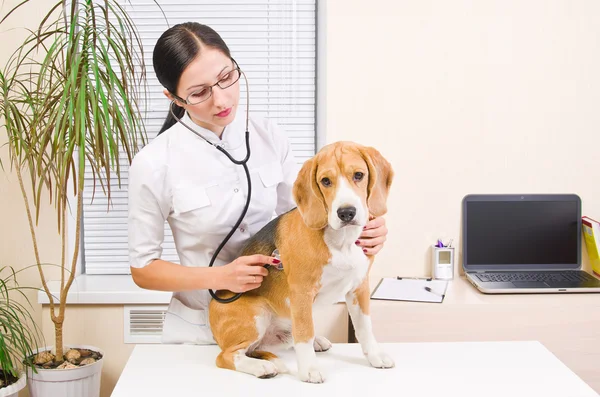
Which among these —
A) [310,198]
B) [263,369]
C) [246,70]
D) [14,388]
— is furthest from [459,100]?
[14,388]

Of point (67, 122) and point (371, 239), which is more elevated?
point (67, 122)

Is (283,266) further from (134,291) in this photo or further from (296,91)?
(296,91)

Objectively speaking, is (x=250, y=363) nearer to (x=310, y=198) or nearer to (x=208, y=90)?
(x=310, y=198)

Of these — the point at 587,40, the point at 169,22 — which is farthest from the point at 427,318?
the point at 169,22

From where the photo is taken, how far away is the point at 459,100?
112 inches

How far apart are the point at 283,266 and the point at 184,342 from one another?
1.48 ft

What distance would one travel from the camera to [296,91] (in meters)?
3.01

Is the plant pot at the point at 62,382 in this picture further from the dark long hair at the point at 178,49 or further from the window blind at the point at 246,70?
the dark long hair at the point at 178,49

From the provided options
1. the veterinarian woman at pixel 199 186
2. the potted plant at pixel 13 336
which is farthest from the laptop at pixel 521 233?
the potted plant at pixel 13 336

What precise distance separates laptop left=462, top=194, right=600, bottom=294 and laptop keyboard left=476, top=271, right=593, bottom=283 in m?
0.04

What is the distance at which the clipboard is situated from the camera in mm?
2526

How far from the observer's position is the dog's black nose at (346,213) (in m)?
1.23

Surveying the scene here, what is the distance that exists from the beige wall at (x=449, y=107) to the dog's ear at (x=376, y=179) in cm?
148

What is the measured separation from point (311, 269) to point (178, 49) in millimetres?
619
